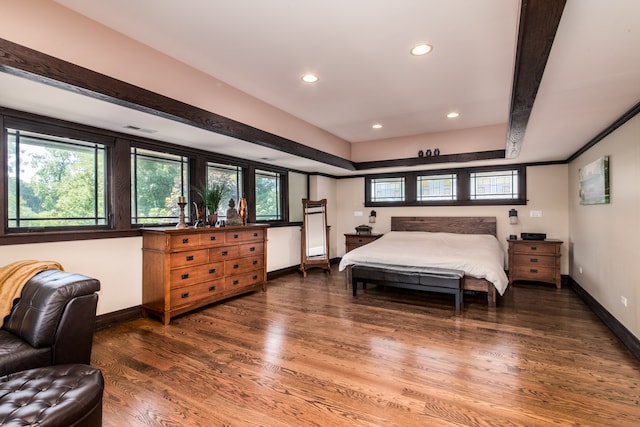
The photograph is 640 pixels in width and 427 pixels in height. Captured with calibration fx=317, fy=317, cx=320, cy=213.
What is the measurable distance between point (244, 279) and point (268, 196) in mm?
1876

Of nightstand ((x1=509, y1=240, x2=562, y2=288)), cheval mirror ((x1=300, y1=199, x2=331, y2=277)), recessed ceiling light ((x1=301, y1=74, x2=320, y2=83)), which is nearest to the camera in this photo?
recessed ceiling light ((x1=301, y1=74, x2=320, y2=83))

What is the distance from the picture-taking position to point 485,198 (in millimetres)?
6016

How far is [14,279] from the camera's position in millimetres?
2291

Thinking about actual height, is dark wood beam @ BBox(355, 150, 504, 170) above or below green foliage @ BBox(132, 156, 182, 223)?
above

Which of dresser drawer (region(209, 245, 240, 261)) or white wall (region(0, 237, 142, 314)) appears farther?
dresser drawer (region(209, 245, 240, 261))

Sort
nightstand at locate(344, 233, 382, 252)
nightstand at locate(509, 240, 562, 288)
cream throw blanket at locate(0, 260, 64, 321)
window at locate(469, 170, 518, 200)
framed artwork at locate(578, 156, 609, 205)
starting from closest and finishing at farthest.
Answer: cream throw blanket at locate(0, 260, 64, 321), framed artwork at locate(578, 156, 609, 205), nightstand at locate(509, 240, 562, 288), window at locate(469, 170, 518, 200), nightstand at locate(344, 233, 382, 252)

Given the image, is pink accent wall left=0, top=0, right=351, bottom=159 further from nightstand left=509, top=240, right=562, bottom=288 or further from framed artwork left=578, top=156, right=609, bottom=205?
nightstand left=509, top=240, right=562, bottom=288

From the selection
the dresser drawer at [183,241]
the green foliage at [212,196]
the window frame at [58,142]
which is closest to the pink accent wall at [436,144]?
the green foliage at [212,196]

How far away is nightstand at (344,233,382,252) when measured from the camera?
6559 millimetres

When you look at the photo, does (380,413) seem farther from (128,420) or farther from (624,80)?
(624,80)

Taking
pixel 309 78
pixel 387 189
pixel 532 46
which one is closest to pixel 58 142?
pixel 309 78

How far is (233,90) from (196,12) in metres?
1.34

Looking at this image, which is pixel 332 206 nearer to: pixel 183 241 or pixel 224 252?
pixel 224 252

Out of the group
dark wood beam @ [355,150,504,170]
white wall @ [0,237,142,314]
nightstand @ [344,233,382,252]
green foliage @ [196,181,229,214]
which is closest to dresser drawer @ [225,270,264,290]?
green foliage @ [196,181,229,214]
